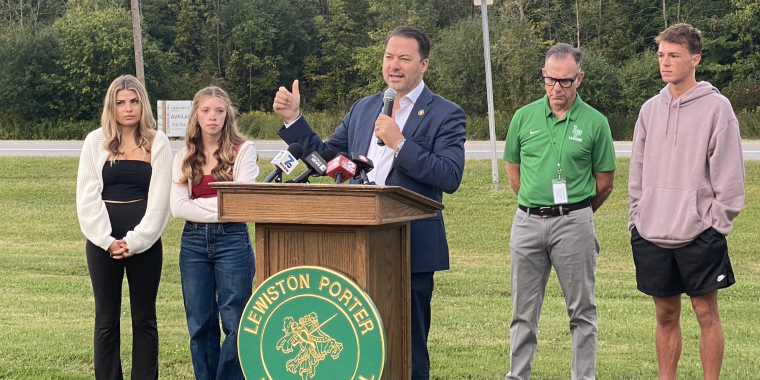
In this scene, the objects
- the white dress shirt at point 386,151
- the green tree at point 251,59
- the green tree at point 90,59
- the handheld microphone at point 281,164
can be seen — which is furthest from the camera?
the green tree at point 251,59

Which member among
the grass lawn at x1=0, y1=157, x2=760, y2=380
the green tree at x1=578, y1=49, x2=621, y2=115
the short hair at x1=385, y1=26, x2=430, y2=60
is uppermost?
the green tree at x1=578, y1=49, x2=621, y2=115

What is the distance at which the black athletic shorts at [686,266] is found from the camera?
442 cm

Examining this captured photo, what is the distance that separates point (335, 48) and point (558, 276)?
139 ft

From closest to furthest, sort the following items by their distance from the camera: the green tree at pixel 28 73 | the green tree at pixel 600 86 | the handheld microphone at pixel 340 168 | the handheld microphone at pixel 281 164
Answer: the handheld microphone at pixel 340 168
the handheld microphone at pixel 281 164
the green tree at pixel 600 86
the green tree at pixel 28 73

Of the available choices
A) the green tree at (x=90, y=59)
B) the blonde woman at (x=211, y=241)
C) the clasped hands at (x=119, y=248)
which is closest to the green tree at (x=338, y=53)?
the green tree at (x=90, y=59)

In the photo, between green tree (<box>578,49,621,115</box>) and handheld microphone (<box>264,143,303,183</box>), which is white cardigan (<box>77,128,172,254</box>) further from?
green tree (<box>578,49,621,115</box>)

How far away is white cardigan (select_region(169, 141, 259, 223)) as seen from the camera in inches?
184

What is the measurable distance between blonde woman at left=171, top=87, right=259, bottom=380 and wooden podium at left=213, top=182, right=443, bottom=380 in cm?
145

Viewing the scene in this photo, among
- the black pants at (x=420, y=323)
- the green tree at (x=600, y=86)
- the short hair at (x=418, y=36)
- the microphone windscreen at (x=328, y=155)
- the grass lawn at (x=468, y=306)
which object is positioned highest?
the green tree at (x=600, y=86)

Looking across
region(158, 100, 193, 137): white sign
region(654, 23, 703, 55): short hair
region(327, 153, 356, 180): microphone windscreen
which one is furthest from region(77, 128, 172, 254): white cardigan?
region(158, 100, 193, 137): white sign

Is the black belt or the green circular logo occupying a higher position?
the black belt

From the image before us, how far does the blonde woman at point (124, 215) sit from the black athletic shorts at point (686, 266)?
8.09ft

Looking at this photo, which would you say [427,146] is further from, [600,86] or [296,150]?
[600,86]

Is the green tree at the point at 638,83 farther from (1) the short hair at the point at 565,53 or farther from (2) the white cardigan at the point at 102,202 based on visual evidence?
(2) the white cardigan at the point at 102,202
